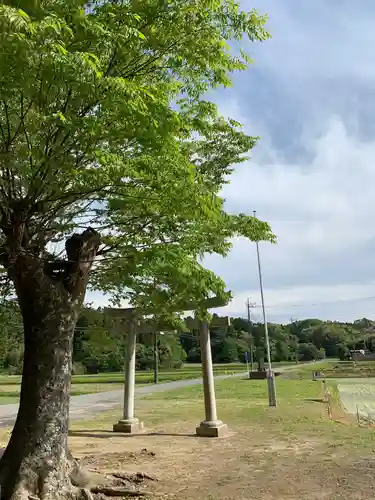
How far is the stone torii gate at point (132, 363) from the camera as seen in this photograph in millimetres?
11174

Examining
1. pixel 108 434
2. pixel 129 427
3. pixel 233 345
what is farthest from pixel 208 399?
pixel 233 345

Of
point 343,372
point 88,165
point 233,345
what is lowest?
point 343,372

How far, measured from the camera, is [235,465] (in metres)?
7.88

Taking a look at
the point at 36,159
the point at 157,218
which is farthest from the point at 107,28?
the point at 157,218

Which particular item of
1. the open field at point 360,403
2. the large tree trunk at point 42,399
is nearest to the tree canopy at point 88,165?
the large tree trunk at point 42,399

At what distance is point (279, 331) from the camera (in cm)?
8550

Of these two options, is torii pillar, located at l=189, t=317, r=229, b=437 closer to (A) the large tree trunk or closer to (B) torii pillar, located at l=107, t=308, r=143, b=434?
(B) torii pillar, located at l=107, t=308, r=143, b=434

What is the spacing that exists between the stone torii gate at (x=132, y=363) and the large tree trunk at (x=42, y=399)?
379cm

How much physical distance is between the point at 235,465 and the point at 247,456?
776 millimetres

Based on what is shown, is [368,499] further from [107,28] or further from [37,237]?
[107,28]

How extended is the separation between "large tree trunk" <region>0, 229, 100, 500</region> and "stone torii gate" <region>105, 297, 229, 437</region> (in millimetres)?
3789

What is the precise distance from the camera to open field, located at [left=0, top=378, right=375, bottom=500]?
6.36 m

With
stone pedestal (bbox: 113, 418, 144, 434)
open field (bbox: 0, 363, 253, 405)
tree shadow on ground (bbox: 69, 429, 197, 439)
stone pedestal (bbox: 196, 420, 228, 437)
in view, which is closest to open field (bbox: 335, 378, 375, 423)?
stone pedestal (bbox: 196, 420, 228, 437)

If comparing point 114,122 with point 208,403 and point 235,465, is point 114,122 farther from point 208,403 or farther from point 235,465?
point 208,403
